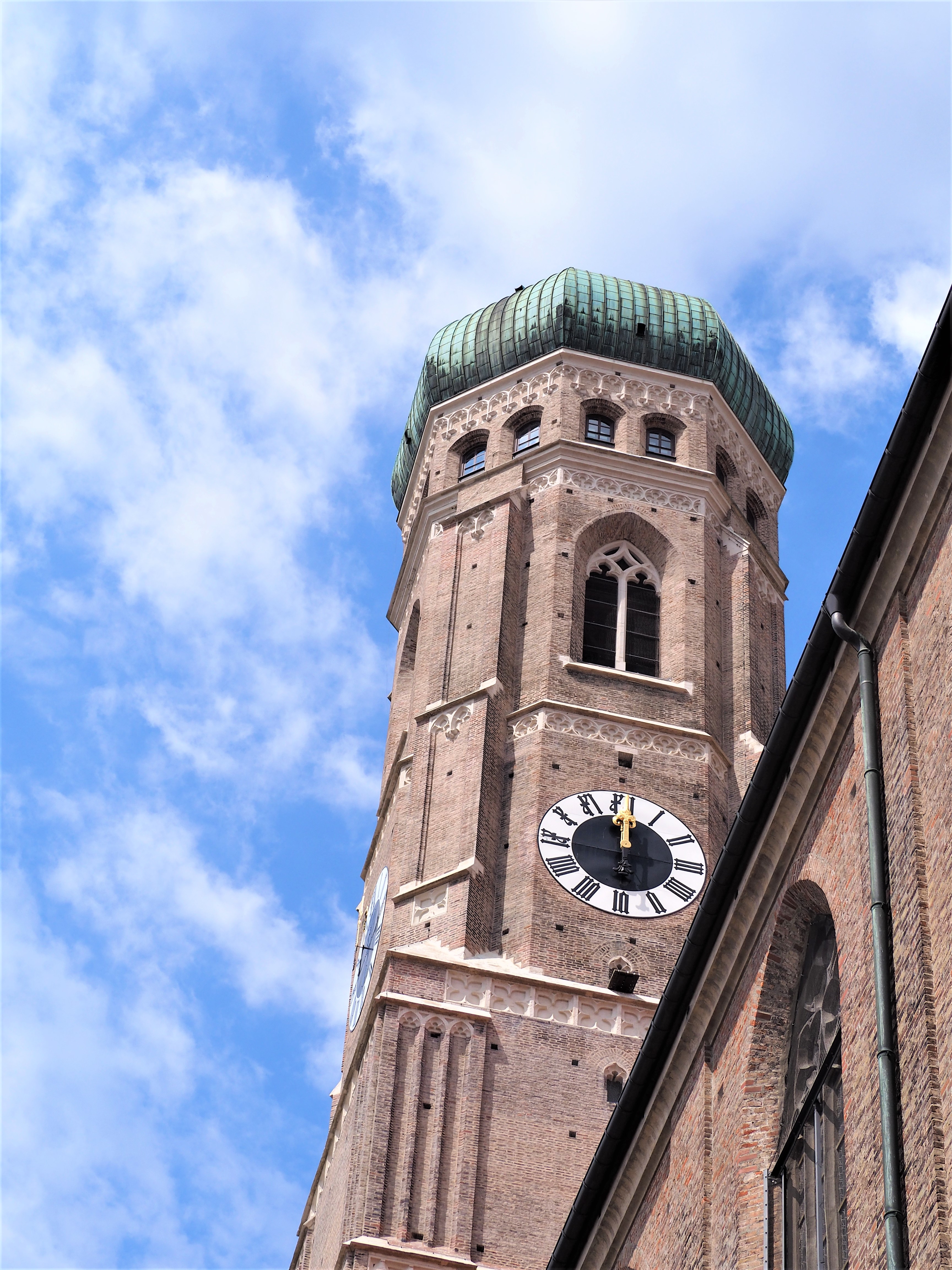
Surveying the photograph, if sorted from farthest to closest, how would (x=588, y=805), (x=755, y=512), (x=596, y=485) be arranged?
(x=755, y=512), (x=596, y=485), (x=588, y=805)

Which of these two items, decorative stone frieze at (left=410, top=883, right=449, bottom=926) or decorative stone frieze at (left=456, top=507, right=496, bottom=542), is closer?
decorative stone frieze at (left=410, top=883, right=449, bottom=926)

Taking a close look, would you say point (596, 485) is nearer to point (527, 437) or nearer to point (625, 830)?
point (527, 437)

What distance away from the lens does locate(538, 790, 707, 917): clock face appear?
133 ft

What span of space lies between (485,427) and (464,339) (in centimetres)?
356

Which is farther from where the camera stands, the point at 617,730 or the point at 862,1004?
the point at 617,730

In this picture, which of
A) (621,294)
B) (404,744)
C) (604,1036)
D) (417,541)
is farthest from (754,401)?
(604,1036)

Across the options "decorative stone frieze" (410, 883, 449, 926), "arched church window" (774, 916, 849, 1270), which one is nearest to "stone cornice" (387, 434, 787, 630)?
"decorative stone frieze" (410, 883, 449, 926)

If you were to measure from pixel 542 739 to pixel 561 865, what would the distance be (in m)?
3.00

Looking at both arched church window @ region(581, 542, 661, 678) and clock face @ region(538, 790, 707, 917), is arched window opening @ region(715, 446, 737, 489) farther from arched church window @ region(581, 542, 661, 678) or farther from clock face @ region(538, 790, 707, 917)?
clock face @ region(538, 790, 707, 917)

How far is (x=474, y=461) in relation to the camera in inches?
2014

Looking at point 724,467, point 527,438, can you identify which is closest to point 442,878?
point 527,438

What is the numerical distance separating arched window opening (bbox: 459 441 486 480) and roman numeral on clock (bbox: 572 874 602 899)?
12583 millimetres

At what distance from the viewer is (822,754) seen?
20.0m

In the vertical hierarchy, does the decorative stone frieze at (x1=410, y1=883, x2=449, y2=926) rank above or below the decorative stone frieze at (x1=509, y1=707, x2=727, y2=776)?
below
